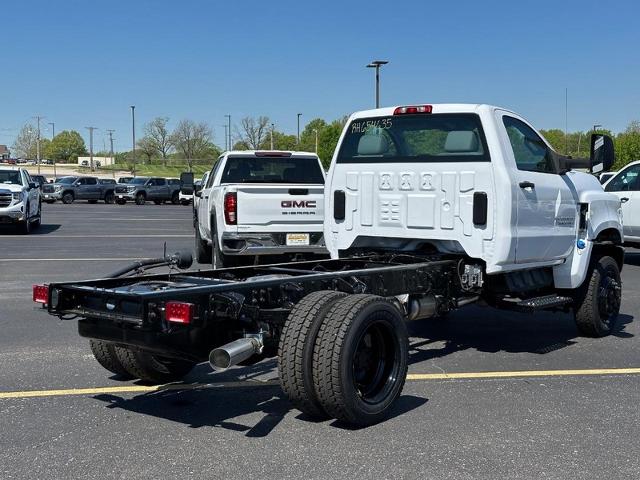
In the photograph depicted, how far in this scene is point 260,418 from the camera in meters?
4.99

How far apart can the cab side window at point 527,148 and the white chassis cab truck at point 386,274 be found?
2 cm

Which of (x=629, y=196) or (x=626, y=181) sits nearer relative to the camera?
(x=629, y=196)

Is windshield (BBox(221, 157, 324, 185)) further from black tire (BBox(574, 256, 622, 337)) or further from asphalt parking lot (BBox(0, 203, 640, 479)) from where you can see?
black tire (BBox(574, 256, 622, 337))

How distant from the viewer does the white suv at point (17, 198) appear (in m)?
20.2

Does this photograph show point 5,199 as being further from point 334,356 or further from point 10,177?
point 334,356

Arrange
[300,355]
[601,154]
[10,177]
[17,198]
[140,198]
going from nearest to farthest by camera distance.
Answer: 1. [300,355]
2. [601,154]
3. [17,198]
4. [10,177]
5. [140,198]

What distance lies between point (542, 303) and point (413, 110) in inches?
82.2

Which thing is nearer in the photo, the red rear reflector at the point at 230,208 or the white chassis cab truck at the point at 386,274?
the white chassis cab truck at the point at 386,274

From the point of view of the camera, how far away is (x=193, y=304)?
14.5 feet

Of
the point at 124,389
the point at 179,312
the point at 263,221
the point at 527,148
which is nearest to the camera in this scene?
the point at 179,312

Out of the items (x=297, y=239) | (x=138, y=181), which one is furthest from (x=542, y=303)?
(x=138, y=181)

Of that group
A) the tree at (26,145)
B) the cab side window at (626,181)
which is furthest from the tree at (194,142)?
the cab side window at (626,181)

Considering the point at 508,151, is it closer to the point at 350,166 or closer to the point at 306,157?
the point at 350,166

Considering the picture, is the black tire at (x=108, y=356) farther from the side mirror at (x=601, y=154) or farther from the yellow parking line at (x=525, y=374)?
the side mirror at (x=601, y=154)
